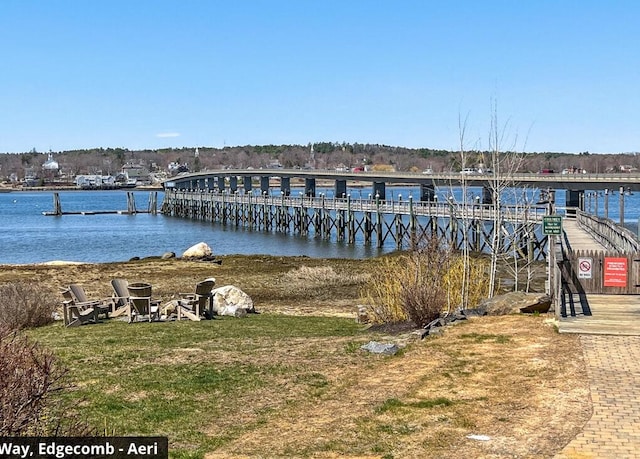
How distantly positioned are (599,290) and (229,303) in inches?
386

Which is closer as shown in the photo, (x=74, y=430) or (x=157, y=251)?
(x=74, y=430)

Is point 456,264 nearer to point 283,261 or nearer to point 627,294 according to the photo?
point 627,294

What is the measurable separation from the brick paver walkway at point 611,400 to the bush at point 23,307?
12.7 m

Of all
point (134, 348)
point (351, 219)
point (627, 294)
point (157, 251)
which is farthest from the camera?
point (351, 219)

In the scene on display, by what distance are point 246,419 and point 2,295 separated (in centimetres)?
1073

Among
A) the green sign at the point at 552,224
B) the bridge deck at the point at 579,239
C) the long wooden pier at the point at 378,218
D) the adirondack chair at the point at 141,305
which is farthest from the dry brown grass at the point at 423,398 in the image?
the long wooden pier at the point at 378,218

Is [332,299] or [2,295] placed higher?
[2,295]

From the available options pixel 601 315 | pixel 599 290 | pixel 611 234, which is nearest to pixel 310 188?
pixel 611 234

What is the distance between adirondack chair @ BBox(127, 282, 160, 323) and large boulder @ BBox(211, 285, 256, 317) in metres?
1.97

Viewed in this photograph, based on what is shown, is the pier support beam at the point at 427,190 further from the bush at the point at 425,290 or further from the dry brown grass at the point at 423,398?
the dry brown grass at the point at 423,398

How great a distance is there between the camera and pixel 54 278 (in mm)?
35125

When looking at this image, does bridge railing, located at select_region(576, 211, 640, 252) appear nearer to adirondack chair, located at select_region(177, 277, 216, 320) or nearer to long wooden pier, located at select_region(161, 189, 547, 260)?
long wooden pier, located at select_region(161, 189, 547, 260)

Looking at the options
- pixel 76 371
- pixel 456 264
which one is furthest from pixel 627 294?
pixel 76 371

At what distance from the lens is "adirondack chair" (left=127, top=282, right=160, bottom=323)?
1947 centimetres
